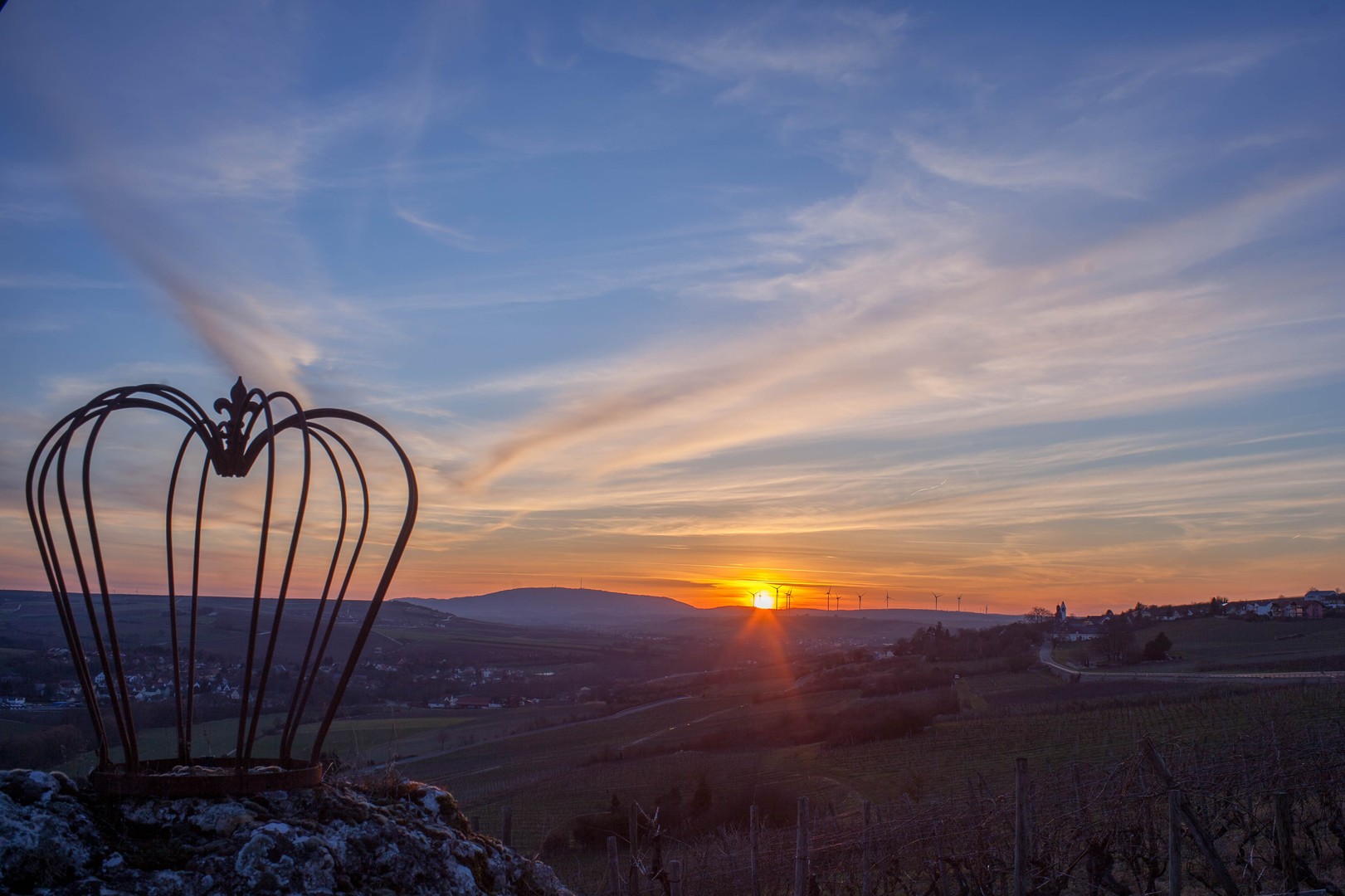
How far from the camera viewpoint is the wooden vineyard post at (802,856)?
1010cm

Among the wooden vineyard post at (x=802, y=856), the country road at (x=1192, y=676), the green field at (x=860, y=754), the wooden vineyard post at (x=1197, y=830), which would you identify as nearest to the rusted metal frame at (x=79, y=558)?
the wooden vineyard post at (x=802, y=856)

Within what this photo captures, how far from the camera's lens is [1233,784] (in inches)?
578

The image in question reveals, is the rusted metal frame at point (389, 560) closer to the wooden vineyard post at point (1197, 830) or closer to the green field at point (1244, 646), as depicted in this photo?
the wooden vineyard post at point (1197, 830)

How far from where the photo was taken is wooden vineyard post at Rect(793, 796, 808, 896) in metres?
10.1

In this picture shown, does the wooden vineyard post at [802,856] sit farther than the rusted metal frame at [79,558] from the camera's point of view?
Yes

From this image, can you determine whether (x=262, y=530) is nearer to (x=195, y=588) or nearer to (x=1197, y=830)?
(x=195, y=588)

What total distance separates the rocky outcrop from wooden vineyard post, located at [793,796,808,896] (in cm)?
642

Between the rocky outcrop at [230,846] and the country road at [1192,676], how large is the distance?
47796 mm

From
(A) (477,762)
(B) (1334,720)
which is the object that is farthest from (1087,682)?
(B) (1334,720)

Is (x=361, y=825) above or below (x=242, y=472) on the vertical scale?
below

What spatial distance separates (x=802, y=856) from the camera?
34.2 feet

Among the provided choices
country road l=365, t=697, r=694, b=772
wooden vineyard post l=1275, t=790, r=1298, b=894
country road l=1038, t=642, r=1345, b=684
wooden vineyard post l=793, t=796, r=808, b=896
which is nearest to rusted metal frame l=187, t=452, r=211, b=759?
wooden vineyard post l=793, t=796, r=808, b=896

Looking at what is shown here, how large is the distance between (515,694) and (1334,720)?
59.7m

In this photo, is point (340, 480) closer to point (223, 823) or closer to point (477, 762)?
point (223, 823)
